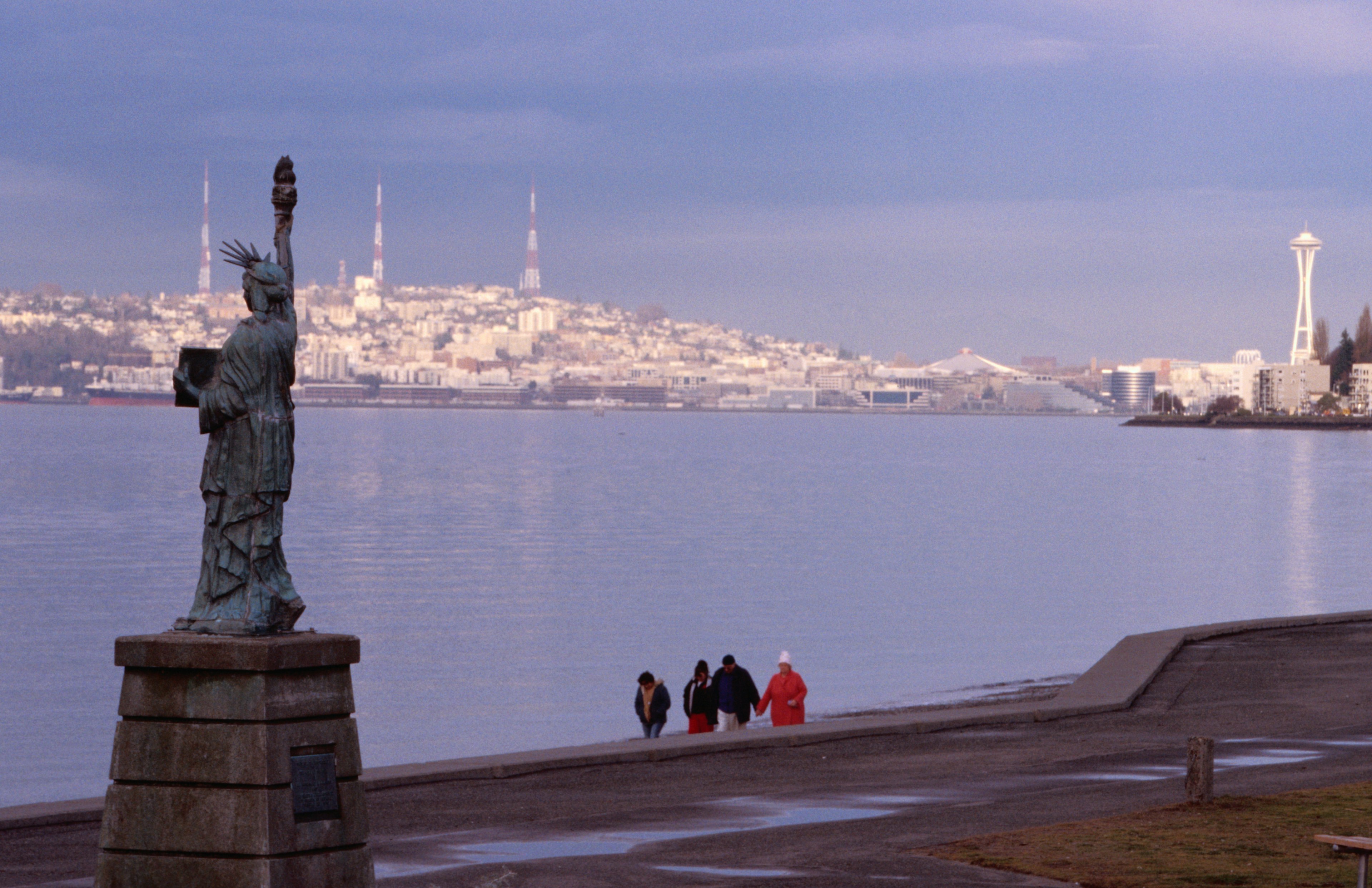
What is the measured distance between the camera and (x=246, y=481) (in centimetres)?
852

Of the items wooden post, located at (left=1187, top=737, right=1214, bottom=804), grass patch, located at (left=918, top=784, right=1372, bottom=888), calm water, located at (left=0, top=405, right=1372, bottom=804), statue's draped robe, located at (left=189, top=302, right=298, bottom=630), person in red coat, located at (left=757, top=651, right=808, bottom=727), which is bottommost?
calm water, located at (left=0, top=405, right=1372, bottom=804)

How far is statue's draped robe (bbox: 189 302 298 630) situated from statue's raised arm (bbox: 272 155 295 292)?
34cm

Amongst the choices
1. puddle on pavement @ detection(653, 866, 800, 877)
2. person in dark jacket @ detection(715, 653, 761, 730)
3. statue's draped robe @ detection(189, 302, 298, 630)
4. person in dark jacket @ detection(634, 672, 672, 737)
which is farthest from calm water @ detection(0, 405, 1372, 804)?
statue's draped robe @ detection(189, 302, 298, 630)

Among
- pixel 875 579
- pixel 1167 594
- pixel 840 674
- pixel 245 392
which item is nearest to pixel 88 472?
pixel 875 579

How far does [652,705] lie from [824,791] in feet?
26.6

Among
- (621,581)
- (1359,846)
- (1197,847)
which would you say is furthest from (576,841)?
(621,581)

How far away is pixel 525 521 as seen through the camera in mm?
72250

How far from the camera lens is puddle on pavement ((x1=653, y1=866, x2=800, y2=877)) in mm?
10602

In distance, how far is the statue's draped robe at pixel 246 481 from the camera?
27.5 ft

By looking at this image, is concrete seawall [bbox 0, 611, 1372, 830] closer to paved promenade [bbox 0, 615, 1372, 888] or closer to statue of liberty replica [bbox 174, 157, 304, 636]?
paved promenade [bbox 0, 615, 1372, 888]

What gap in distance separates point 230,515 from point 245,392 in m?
0.55

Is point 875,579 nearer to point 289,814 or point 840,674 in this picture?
point 840,674

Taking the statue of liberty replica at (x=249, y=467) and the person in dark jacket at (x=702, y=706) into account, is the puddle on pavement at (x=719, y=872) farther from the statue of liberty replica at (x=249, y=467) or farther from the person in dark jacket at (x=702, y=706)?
the person in dark jacket at (x=702, y=706)

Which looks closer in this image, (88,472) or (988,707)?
(988,707)
